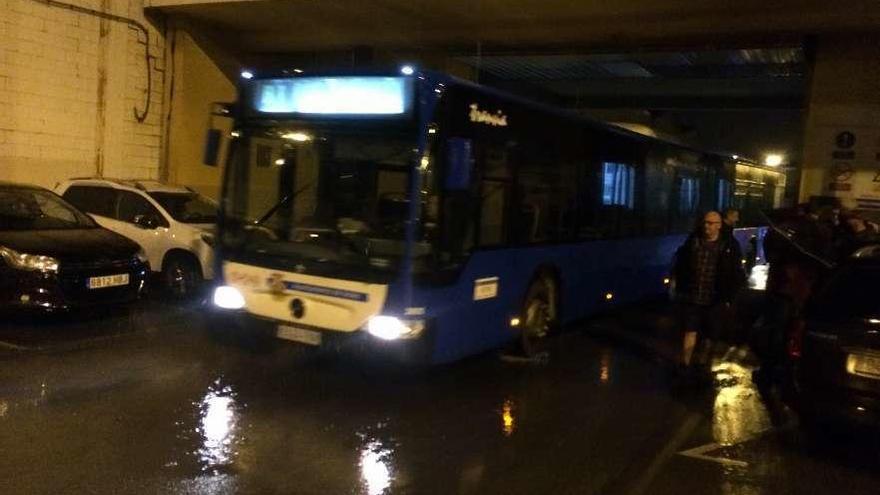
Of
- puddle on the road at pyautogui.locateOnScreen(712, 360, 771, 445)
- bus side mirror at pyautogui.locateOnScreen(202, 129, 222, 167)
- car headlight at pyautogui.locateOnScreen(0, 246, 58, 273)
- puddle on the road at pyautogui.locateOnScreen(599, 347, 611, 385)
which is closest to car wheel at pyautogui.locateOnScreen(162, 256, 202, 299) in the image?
car headlight at pyautogui.locateOnScreen(0, 246, 58, 273)

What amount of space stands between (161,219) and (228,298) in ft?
15.4

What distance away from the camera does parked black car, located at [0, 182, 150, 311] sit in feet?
30.6

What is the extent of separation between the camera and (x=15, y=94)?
1448 cm

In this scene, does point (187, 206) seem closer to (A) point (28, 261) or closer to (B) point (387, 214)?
(A) point (28, 261)

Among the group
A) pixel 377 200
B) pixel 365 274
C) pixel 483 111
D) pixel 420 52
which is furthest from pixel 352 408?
pixel 420 52

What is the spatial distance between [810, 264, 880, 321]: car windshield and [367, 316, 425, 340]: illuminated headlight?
312cm

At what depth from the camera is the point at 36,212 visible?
34.9 ft

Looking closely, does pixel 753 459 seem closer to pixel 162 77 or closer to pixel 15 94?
pixel 15 94

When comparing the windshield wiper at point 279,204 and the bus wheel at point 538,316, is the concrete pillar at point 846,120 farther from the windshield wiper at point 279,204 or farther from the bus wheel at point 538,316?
the windshield wiper at point 279,204

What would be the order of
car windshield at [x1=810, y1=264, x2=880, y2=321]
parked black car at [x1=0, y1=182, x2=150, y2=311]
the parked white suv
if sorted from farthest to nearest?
the parked white suv < parked black car at [x1=0, y1=182, x2=150, y2=311] < car windshield at [x1=810, y1=264, x2=880, y2=321]

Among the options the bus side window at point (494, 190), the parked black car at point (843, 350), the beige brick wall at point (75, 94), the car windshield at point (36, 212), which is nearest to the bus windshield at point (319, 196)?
the bus side window at point (494, 190)

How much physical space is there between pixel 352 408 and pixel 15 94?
1049 cm

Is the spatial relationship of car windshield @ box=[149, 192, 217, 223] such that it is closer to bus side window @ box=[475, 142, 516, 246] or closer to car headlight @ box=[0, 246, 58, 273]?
car headlight @ box=[0, 246, 58, 273]

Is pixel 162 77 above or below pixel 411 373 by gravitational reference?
above
